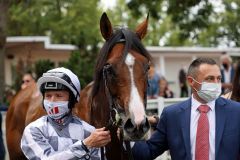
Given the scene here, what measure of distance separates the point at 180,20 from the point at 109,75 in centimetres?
772

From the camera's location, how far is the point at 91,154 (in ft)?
10.8

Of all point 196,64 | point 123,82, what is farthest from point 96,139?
point 196,64

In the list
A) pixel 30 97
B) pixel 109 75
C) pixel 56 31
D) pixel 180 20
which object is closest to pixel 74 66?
pixel 180 20

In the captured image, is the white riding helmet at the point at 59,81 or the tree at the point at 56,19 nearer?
the white riding helmet at the point at 59,81

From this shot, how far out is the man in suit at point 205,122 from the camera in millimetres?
3359

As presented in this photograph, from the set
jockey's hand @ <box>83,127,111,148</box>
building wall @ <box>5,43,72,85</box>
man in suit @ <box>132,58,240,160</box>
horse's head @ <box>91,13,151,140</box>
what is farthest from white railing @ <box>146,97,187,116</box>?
building wall @ <box>5,43,72,85</box>

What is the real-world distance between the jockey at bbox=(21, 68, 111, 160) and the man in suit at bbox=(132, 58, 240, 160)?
591 millimetres

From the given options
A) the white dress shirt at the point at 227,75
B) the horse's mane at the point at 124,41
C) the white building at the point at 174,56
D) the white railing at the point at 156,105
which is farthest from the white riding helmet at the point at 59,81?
the white building at the point at 174,56

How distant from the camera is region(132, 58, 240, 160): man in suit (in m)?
3.36

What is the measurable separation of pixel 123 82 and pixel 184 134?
58 centimetres

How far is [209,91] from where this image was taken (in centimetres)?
335

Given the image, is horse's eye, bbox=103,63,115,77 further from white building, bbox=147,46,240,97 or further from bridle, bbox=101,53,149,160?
white building, bbox=147,46,240,97

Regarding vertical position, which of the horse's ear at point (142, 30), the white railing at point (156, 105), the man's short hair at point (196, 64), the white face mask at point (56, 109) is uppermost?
the horse's ear at point (142, 30)

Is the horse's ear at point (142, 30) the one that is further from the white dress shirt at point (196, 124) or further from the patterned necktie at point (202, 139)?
the patterned necktie at point (202, 139)
